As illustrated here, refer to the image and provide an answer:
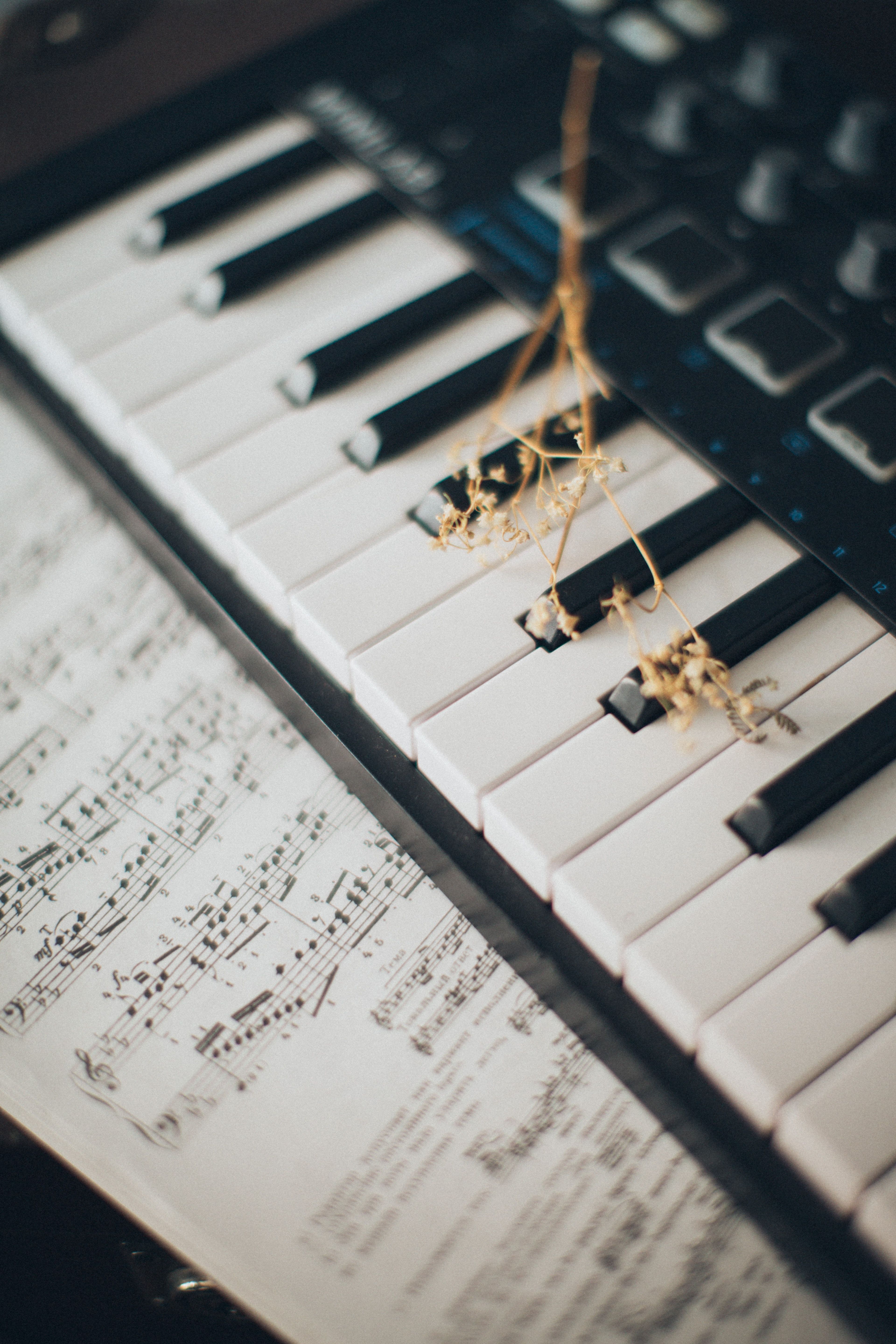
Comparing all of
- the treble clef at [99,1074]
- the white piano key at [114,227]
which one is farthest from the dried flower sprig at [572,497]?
the treble clef at [99,1074]

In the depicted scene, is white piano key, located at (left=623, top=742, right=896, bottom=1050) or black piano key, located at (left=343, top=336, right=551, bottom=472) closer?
white piano key, located at (left=623, top=742, right=896, bottom=1050)

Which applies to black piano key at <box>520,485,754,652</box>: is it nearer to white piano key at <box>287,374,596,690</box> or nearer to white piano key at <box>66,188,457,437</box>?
white piano key at <box>287,374,596,690</box>

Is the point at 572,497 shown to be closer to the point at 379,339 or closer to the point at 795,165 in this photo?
the point at 379,339

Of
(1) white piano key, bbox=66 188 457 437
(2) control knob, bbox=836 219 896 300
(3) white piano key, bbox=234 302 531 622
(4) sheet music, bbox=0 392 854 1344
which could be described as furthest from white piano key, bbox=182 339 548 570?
(2) control knob, bbox=836 219 896 300

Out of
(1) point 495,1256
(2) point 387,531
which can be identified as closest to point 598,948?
(1) point 495,1256

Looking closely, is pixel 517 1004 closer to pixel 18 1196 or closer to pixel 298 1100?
pixel 298 1100

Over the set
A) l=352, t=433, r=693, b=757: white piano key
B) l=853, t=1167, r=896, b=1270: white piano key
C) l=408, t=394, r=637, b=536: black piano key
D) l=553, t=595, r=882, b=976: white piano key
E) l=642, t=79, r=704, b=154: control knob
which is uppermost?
l=642, t=79, r=704, b=154: control knob
